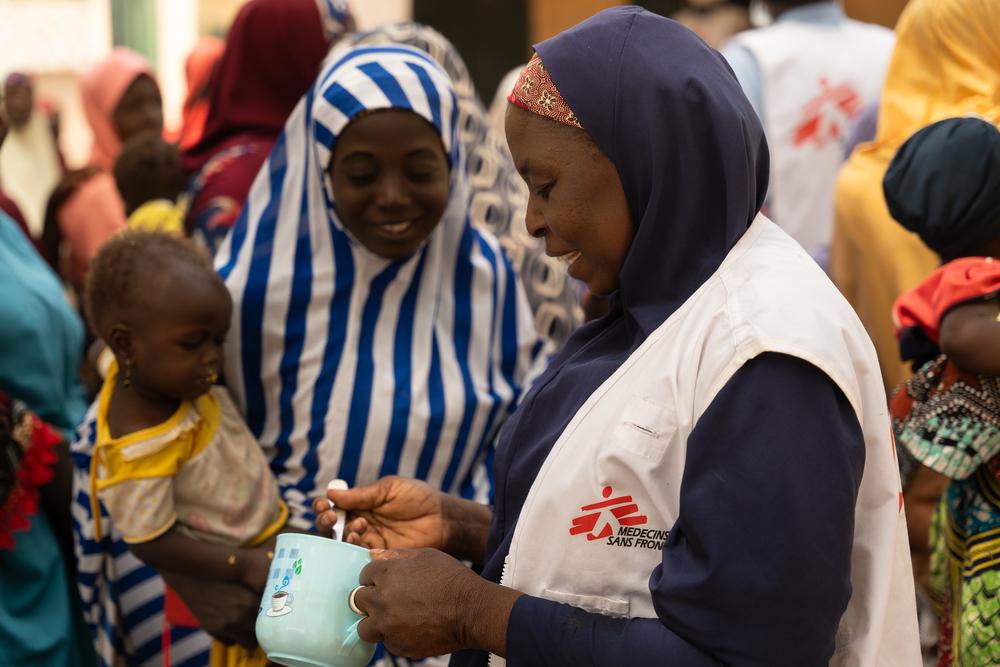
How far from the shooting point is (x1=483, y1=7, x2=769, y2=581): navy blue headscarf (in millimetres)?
1659

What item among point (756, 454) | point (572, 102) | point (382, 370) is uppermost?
point (572, 102)

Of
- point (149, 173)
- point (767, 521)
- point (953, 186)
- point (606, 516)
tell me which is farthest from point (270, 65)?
point (767, 521)

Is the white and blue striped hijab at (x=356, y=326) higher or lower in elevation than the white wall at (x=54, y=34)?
higher

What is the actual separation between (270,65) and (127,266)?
177cm

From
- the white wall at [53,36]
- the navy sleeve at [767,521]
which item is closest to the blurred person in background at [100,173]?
the navy sleeve at [767,521]

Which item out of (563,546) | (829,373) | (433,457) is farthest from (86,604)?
(829,373)

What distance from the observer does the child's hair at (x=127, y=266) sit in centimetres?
249

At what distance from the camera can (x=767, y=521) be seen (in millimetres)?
1486

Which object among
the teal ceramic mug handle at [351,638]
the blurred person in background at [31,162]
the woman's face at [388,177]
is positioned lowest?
the blurred person in background at [31,162]

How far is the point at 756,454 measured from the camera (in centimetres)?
149

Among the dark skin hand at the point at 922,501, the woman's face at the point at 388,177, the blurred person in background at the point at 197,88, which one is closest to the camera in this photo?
the woman's face at the point at 388,177

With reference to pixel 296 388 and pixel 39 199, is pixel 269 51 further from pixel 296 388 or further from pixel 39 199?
pixel 39 199

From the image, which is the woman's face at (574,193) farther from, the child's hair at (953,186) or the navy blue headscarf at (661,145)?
the child's hair at (953,186)

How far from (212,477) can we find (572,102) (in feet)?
4.10
